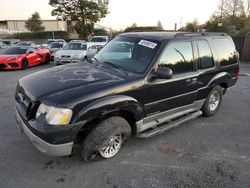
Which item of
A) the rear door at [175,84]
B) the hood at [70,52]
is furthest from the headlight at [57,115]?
the hood at [70,52]

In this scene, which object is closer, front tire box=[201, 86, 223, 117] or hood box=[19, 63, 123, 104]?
hood box=[19, 63, 123, 104]

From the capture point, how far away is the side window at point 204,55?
4359mm

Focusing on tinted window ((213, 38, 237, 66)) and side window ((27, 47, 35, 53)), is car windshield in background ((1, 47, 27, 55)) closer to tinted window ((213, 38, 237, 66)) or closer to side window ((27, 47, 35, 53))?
side window ((27, 47, 35, 53))

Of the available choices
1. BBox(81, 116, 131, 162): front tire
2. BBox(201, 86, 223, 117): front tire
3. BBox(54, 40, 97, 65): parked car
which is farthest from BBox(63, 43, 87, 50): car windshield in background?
BBox(81, 116, 131, 162): front tire

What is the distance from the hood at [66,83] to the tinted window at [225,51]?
267cm

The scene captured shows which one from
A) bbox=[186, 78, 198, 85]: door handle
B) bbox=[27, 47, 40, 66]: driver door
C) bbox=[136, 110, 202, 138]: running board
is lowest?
bbox=[136, 110, 202, 138]: running board

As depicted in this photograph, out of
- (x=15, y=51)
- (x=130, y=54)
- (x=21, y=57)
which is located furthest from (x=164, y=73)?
(x=15, y=51)

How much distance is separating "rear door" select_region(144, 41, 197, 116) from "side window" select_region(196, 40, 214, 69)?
0.26m

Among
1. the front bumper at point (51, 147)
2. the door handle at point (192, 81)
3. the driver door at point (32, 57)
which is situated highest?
the door handle at point (192, 81)

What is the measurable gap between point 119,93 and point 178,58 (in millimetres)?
1412

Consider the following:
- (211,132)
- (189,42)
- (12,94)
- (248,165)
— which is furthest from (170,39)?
(12,94)

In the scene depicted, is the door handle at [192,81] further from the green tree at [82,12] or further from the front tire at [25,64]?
the green tree at [82,12]

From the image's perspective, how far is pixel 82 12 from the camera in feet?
123

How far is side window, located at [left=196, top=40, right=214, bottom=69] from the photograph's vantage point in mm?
4359
